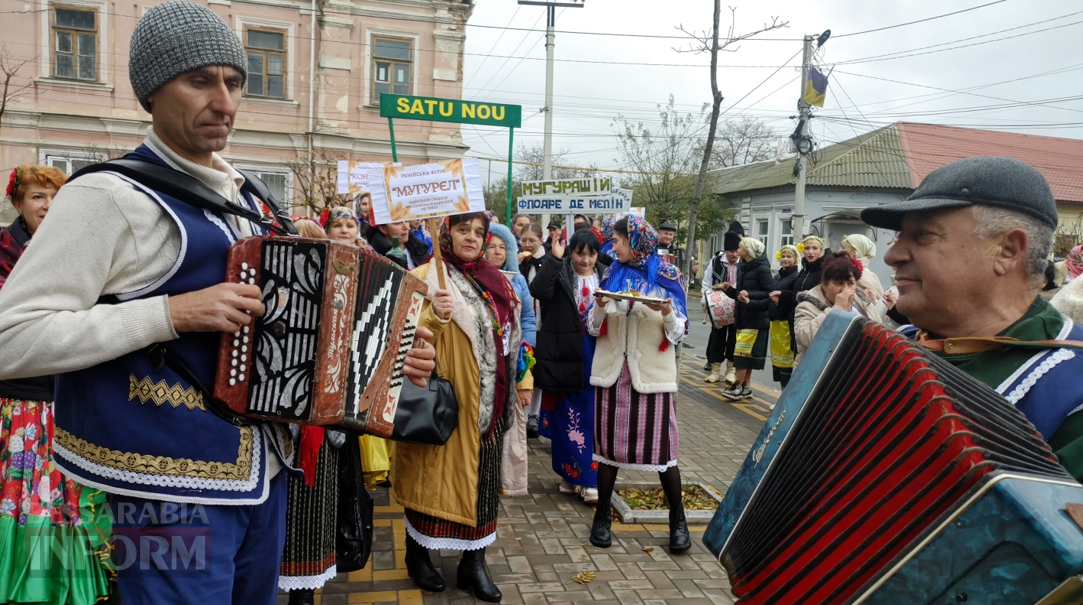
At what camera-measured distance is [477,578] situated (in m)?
3.54

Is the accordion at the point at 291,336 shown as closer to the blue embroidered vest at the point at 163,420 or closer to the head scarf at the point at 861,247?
the blue embroidered vest at the point at 163,420

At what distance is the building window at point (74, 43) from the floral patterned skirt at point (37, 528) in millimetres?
20332

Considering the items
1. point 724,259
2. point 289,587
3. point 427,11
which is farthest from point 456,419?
point 427,11

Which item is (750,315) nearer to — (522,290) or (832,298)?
(832,298)

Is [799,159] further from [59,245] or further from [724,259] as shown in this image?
[59,245]

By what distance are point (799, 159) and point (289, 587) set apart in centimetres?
→ 1684

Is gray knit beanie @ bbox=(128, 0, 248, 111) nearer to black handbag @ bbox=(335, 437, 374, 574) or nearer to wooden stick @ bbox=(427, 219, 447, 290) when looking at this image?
wooden stick @ bbox=(427, 219, 447, 290)

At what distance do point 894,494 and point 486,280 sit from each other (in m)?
2.68

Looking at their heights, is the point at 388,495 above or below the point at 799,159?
below

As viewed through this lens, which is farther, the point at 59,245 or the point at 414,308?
the point at 414,308

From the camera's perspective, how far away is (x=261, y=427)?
5.73 ft

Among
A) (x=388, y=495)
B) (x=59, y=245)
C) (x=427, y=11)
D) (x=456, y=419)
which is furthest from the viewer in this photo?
(x=427, y=11)

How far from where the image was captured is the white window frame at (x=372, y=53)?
21.3 meters

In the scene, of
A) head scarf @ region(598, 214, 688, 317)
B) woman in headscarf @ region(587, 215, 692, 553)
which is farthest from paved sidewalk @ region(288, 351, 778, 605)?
head scarf @ region(598, 214, 688, 317)
